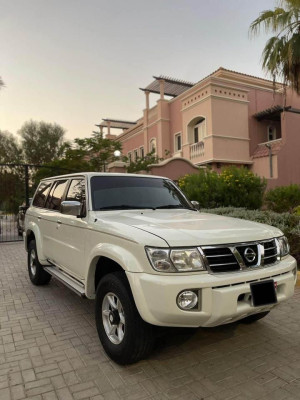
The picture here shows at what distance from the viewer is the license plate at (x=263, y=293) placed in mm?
2629

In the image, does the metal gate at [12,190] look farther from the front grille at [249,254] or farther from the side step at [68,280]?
the front grille at [249,254]

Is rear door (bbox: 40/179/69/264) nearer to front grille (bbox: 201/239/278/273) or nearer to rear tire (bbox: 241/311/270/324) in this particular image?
front grille (bbox: 201/239/278/273)

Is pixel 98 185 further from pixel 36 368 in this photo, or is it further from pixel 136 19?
pixel 136 19

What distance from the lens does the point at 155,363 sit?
9.50 feet

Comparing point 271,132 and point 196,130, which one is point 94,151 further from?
point 271,132

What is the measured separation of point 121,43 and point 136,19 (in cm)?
131

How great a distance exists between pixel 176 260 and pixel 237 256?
22.6 inches

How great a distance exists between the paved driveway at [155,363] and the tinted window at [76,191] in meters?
1.57

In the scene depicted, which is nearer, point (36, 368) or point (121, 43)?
point (36, 368)

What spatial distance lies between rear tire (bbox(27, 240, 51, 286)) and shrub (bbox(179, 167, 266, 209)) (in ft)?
16.6

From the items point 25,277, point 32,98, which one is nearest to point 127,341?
point 25,277

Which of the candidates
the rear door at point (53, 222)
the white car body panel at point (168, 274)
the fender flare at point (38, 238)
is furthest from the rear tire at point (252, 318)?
the fender flare at point (38, 238)

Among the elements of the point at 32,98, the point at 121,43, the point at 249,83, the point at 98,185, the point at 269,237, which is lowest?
the point at 269,237

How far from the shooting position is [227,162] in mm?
17719
